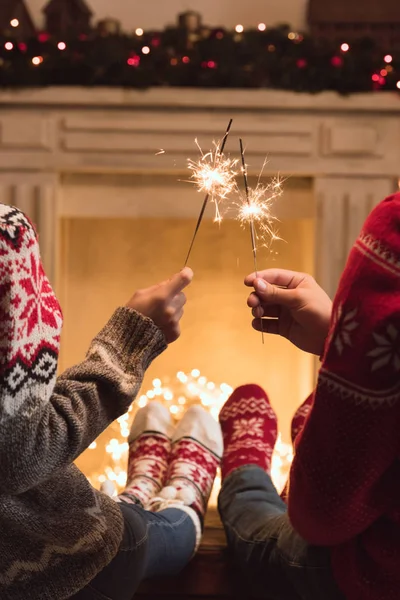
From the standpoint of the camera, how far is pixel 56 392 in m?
0.77

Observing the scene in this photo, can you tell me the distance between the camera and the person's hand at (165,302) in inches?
33.5

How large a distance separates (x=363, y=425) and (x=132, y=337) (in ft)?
1.06

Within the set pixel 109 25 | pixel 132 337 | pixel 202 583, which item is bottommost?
pixel 202 583

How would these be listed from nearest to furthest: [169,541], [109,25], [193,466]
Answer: [169,541] → [193,466] → [109,25]

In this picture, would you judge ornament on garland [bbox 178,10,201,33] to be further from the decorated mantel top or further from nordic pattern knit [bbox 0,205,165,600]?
nordic pattern knit [bbox 0,205,165,600]

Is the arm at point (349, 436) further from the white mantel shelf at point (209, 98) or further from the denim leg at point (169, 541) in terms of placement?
the white mantel shelf at point (209, 98)

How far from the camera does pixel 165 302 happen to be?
86cm

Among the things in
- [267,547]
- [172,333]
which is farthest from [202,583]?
[172,333]

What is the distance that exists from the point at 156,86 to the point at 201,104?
0.14 metres

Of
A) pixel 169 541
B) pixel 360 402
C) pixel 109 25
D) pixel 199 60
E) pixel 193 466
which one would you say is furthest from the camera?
A: pixel 109 25

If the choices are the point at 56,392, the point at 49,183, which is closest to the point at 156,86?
the point at 49,183

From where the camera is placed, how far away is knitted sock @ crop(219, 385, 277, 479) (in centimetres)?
126

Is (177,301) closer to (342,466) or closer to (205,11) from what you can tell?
(342,466)

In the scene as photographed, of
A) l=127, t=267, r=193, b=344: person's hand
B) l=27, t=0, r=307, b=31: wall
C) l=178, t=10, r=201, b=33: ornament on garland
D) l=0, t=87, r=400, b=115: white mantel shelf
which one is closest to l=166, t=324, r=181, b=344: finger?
l=127, t=267, r=193, b=344: person's hand
